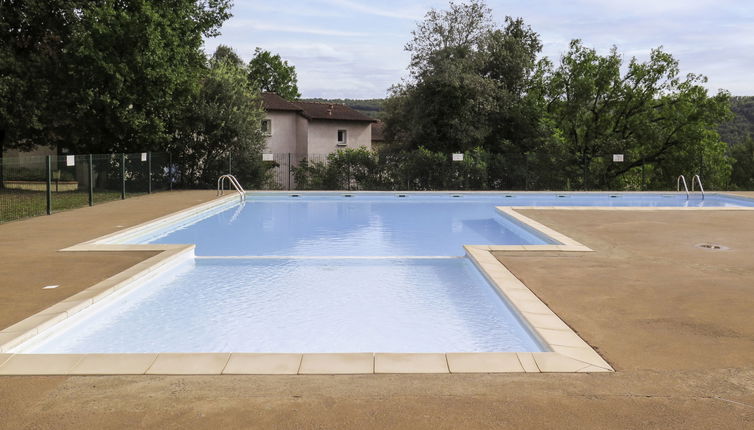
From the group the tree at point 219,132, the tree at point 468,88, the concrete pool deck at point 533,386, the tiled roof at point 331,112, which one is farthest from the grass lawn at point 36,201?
the tiled roof at point 331,112

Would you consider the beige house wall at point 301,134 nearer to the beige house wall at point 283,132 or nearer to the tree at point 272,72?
the beige house wall at point 283,132

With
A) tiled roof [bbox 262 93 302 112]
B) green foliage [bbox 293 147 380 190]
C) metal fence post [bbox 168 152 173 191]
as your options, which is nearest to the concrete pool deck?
metal fence post [bbox 168 152 173 191]

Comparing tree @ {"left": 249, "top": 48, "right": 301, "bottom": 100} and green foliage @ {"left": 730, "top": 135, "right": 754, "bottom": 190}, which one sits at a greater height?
tree @ {"left": 249, "top": 48, "right": 301, "bottom": 100}

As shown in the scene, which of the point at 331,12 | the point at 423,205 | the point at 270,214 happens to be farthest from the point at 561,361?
the point at 331,12

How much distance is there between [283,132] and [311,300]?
1388 inches

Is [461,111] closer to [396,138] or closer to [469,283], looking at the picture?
[396,138]

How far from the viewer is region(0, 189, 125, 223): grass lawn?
14966 mm

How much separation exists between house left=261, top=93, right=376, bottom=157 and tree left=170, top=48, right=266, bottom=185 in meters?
15.6

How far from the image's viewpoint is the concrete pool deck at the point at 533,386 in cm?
357

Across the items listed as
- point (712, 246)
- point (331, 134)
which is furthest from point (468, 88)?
point (712, 246)

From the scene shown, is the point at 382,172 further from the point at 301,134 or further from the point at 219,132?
the point at 301,134

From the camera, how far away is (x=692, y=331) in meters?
5.28

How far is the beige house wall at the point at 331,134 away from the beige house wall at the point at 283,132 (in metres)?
1.94

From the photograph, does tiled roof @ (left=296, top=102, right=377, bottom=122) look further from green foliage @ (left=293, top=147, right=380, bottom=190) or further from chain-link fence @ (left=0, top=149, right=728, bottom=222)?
green foliage @ (left=293, top=147, right=380, bottom=190)
